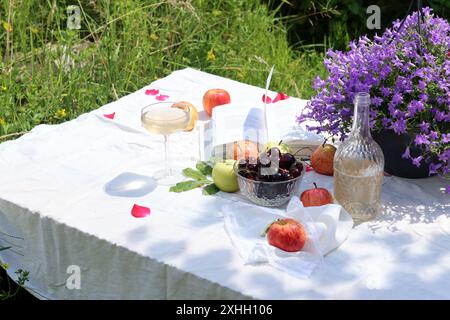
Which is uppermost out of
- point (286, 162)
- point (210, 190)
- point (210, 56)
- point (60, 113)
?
point (286, 162)

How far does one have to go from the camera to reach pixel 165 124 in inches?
71.5

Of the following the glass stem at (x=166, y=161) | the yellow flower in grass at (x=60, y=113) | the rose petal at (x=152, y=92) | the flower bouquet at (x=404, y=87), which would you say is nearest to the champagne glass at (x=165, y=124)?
the glass stem at (x=166, y=161)

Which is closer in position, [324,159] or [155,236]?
[155,236]

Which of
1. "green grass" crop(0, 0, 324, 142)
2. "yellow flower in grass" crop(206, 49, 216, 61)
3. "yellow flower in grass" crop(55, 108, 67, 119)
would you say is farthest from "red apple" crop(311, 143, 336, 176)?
"yellow flower in grass" crop(206, 49, 216, 61)

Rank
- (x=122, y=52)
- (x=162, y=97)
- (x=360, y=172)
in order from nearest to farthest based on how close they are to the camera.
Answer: (x=360, y=172) → (x=162, y=97) → (x=122, y=52)

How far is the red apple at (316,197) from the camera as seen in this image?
5.61 feet

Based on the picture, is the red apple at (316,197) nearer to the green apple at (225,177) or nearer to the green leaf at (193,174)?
the green apple at (225,177)

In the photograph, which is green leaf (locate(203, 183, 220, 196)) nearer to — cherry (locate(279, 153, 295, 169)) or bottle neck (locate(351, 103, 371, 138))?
cherry (locate(279, 153, 295, 169))

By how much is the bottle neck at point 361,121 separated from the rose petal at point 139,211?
538 mm

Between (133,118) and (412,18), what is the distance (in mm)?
936

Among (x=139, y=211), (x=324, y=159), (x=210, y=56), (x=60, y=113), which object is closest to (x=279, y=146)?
(x=324, y=159)

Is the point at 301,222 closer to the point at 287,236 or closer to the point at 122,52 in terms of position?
the point at 287,236

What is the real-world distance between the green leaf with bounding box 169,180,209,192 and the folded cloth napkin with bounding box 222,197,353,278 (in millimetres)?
135

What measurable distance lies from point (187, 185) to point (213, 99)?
0.52 metres
